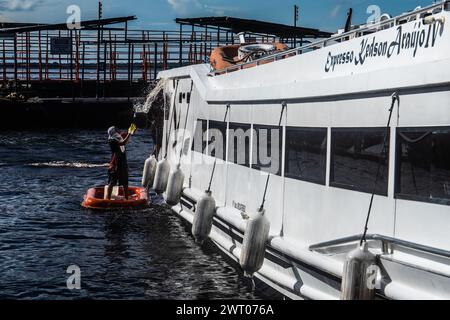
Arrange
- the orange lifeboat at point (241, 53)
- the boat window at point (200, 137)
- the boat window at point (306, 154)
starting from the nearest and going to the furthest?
1. the boat window at point (306, 154)
2. the orange lifeboat at point (241, 53)
3. the boat window at point (200, 137)

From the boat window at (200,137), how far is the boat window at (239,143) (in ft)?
5.51

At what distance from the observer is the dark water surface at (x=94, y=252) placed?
9.65 metres

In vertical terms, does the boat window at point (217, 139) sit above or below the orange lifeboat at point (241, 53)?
below

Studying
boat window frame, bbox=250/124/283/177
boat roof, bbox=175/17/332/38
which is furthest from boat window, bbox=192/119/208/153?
boat roof, bbox=175/17/332/38

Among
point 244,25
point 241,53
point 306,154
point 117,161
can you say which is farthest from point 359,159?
point 244,25

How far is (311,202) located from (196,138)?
6018mm

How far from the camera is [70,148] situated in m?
28.4

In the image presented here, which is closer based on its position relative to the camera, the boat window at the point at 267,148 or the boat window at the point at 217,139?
the boat window at the point at 267,148

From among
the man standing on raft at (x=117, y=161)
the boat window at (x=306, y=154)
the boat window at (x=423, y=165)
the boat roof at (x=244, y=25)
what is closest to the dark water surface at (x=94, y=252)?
the man standing on raft at (x=117, y=161)

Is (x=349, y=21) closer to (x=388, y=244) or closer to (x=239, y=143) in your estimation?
(x=239, y=143)

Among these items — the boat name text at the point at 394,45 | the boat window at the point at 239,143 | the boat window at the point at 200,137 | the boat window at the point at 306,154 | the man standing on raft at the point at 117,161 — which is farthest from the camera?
the man standing on raft at the point at 117,161

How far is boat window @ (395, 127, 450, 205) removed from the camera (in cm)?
Result: 589

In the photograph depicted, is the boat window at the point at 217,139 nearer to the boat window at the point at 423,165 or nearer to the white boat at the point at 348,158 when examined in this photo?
the white boat at the point at 348,158

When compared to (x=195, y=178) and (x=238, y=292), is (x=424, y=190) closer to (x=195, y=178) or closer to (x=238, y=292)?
(x=238, y=292)
